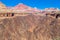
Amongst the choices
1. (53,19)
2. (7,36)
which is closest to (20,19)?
(7,36)

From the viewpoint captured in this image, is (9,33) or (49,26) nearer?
(9,33)

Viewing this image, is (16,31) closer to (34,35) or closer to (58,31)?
(34,35)

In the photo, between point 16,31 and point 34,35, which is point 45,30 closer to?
point 34,35

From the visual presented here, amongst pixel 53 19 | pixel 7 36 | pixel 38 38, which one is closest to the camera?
pixel 7 36

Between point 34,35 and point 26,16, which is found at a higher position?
point 26,16

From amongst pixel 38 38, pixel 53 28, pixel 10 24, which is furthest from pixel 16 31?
pixel 53 28

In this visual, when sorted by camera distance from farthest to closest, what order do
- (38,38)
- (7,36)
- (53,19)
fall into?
1. (53,19)
2. (38,38)
3. (7,36)
